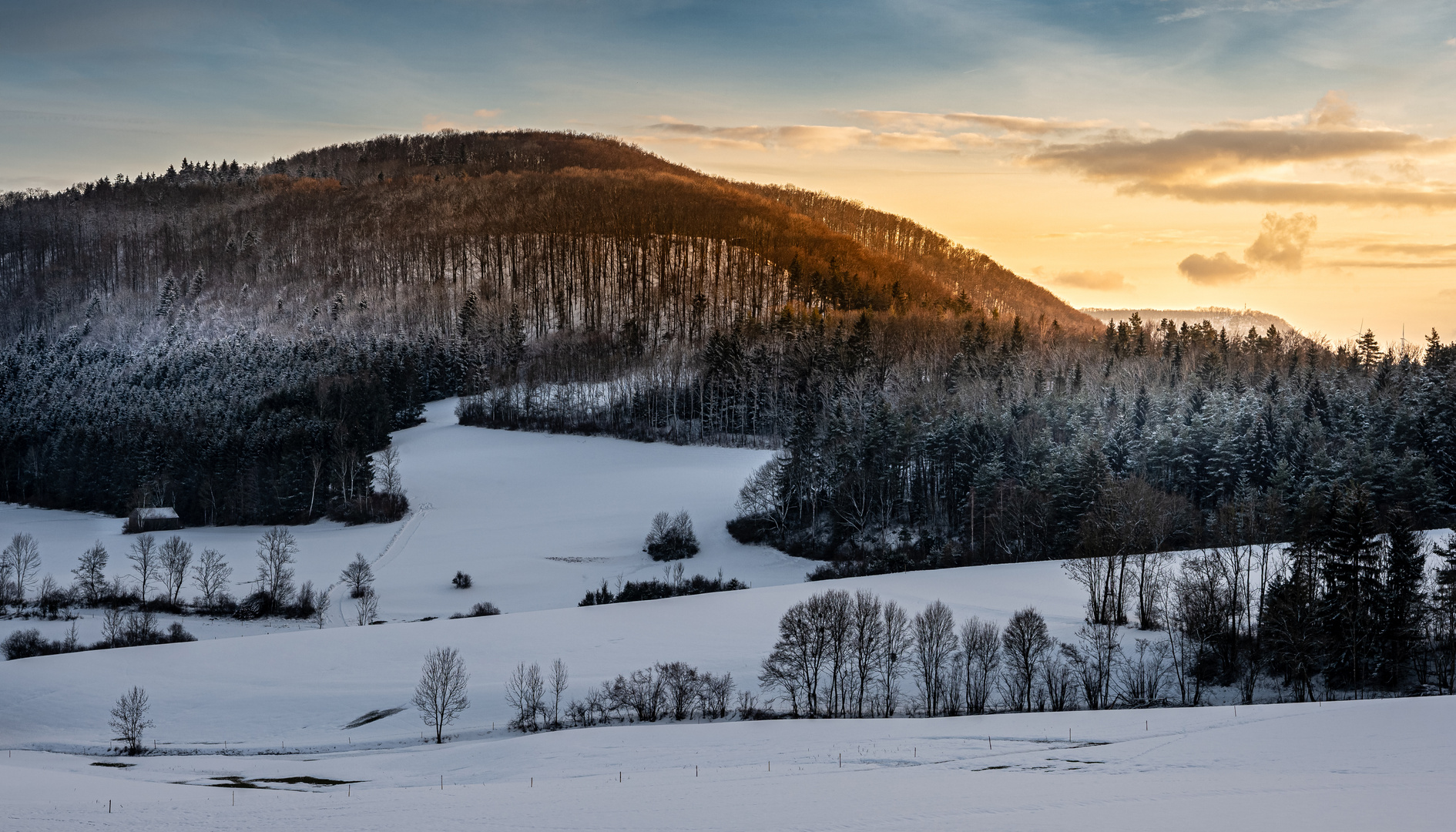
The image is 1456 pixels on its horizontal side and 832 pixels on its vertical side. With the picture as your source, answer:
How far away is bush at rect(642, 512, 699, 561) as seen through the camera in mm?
72875

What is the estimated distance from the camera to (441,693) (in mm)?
40906

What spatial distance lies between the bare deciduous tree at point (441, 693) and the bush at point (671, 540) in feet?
94.8

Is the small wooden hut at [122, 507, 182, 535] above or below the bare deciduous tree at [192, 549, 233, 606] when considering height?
above

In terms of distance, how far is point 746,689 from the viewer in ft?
140

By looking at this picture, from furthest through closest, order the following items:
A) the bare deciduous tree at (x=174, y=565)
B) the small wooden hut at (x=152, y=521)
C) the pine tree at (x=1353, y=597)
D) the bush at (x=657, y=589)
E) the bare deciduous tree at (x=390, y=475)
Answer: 1. the bare deciduous tree at (x=390, y=475)
2. the small wooden hut at (x=152, y=521)
3. the bare deciduous tree at (x=174, y=565)
4. the bush at (x=657, y=589)
5. the pine tree at (x=1353, y=597)

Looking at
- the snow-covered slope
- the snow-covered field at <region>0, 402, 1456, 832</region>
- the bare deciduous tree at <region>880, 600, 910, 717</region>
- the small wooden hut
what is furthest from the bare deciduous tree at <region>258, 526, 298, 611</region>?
the bare deciduous tree at <region>880, 600, 910, 717</region>

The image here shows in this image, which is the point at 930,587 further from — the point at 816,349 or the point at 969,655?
the point at 816,349

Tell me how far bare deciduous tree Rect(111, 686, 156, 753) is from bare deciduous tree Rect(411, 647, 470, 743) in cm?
1149

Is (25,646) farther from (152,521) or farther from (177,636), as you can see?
(152,521)

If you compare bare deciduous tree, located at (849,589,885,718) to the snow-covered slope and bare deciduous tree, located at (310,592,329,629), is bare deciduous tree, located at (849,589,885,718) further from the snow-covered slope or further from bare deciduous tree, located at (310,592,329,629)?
bare deciduous tree, located at (310,592,329,629)

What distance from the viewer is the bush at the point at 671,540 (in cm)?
7288

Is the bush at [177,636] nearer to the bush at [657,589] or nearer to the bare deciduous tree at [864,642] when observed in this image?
the bush at [657,589]

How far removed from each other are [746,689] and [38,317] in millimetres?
208283

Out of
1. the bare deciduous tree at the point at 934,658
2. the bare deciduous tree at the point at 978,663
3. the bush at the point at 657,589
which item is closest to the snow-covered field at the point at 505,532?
the bush at the point at 657,589
